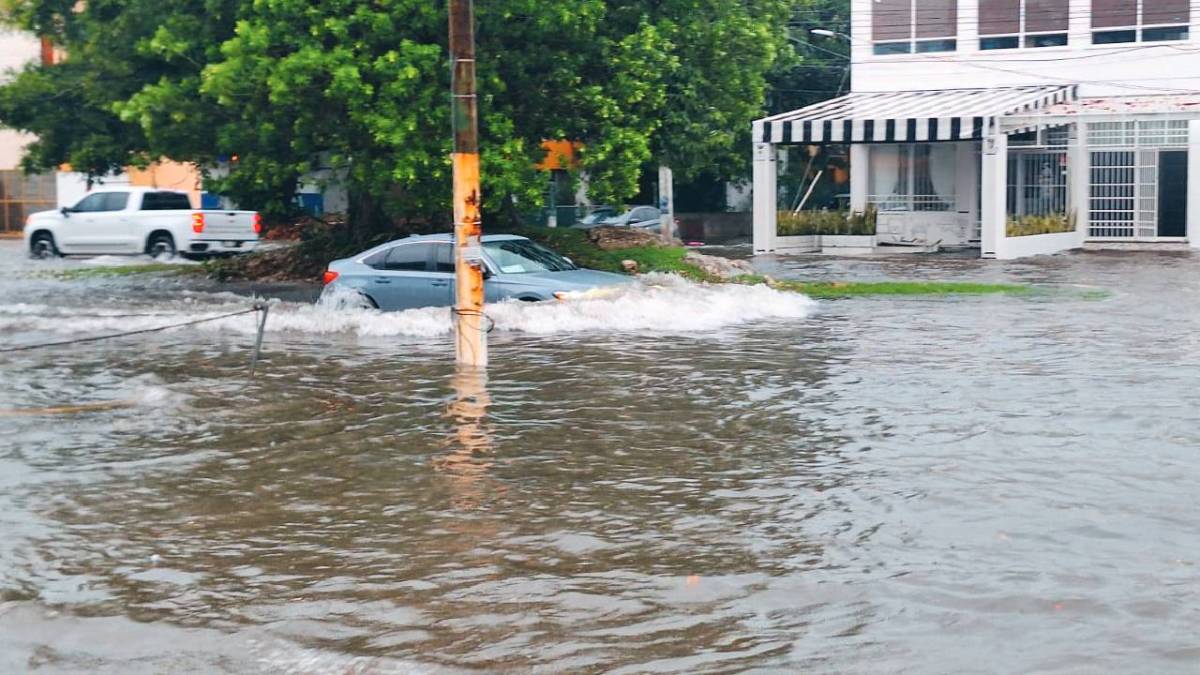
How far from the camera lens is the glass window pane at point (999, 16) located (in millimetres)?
38250

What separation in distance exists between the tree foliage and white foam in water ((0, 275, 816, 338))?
2544mm

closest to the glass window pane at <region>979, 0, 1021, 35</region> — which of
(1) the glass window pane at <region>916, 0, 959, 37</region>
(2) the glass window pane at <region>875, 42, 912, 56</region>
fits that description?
(1) the glass window pane at <region>916, 0, 959, 37</region>

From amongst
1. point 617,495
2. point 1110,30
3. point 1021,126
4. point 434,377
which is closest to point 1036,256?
point 1021,126

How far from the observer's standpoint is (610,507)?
9.73 meters

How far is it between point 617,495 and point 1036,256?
89.8 feet

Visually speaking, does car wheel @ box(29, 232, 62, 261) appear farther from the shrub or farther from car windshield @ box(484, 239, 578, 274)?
the shrub

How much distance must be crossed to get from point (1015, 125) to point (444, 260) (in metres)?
19.1

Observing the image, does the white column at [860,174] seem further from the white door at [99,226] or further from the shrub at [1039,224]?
the white door at [99,226]

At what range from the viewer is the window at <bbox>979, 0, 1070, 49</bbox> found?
37.9 m

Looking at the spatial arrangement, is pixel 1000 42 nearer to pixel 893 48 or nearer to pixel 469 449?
pixel 893 48

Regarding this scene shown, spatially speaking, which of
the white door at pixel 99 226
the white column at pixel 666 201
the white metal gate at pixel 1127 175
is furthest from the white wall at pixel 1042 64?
the white door at pixel 99 226

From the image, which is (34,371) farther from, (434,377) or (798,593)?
(798,593)

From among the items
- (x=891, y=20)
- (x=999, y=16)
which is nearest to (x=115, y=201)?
(x=891, y=20)

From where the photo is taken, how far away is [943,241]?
39.2 meters
